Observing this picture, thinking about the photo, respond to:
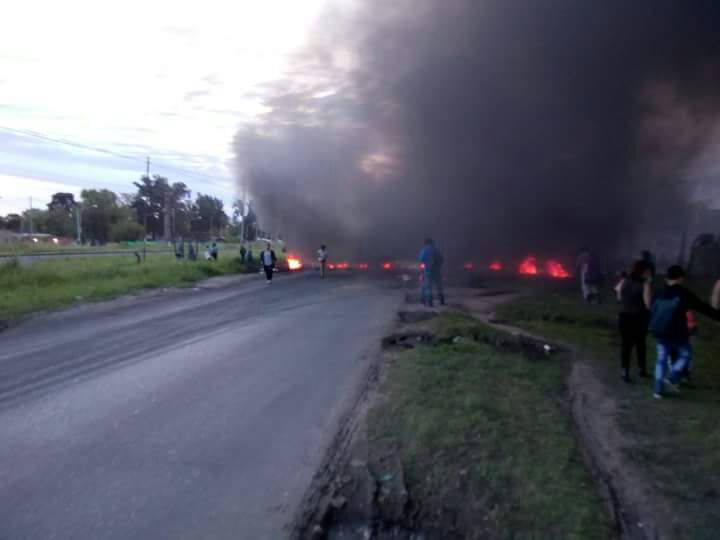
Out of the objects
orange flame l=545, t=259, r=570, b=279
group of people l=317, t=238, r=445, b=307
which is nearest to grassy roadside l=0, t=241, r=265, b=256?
orange flame l=545, t=259, r=570, b=279

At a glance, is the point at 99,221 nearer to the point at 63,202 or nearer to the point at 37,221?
the point at 37,221

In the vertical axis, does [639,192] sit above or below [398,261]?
above

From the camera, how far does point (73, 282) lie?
1614cm

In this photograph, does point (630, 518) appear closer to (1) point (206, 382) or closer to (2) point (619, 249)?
(1) point (206, 382)

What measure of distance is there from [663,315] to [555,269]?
1770 cm

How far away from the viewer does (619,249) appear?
82.3ft

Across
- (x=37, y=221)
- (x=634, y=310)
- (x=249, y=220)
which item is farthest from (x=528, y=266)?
(x=37, y=221)

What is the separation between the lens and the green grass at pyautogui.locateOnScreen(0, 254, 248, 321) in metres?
12.6

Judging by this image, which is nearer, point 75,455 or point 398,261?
point 75,455

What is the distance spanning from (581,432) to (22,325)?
1019cm

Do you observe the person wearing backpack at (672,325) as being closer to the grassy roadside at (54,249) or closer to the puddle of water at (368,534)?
the puddle of water at (368,534)

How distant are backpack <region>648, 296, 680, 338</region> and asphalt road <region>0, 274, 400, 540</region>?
313 cm

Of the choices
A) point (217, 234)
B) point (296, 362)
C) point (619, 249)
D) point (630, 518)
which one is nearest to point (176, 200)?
point (217, 234)

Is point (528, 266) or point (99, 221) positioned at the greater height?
point (99, 221)
